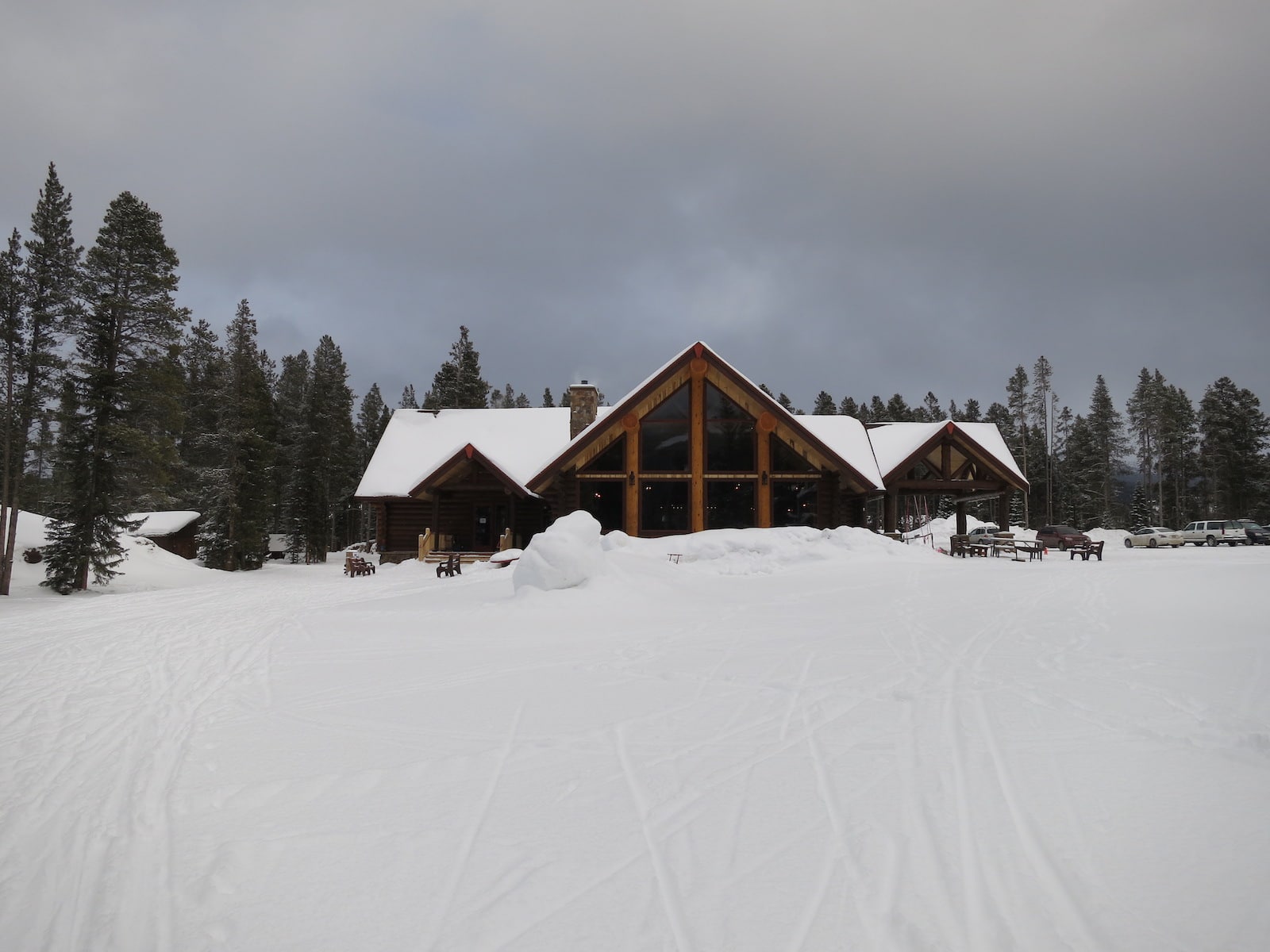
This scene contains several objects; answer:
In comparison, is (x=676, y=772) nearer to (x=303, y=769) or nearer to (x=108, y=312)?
(x=303, y=769)

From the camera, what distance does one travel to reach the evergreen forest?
18.6m

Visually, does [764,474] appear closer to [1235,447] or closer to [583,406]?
[583,406]

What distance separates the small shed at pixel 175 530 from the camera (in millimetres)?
35750

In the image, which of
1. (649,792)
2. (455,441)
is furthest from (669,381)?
(649,792)

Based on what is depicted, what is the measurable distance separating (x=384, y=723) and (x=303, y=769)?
2.87ft

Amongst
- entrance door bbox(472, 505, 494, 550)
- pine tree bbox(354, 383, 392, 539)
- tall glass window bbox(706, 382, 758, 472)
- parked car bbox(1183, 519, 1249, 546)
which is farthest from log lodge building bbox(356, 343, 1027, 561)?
pine tree bbox(354, 383, 392, 539)

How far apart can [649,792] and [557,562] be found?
741 cm

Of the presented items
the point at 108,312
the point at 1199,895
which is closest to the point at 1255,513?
the point at 1199,895

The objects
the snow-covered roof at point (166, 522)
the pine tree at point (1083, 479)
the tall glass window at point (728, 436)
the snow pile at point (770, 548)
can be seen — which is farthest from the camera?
the pine tree at point (1083, 479)

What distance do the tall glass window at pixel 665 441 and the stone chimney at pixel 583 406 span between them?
3.18 metres

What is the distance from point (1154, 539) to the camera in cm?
3644

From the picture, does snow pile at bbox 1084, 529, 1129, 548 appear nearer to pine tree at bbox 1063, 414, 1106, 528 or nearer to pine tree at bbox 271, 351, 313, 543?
pine tree at bbox 1063, 414, 1106, 528

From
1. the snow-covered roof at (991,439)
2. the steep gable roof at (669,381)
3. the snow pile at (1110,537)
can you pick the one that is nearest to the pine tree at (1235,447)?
the snow pile at (1110,537)

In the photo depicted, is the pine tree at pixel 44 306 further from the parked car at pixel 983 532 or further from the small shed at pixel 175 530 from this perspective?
the parked car at pixel 983 532
